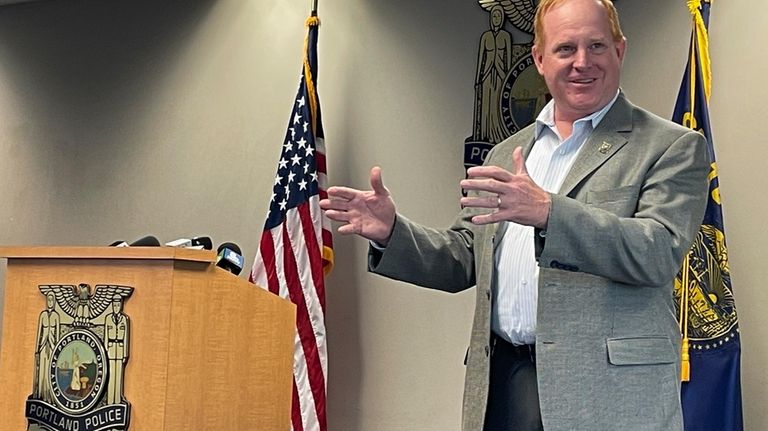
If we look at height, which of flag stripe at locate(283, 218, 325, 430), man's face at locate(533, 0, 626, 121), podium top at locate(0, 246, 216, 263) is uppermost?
man's face at locate(533, 0, 626, 121)

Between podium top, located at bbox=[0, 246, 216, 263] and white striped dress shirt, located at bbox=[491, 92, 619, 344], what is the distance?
0.67 meters

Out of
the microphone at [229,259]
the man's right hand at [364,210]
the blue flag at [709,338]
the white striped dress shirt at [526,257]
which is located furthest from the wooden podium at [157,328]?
the blue flag at [709,338]

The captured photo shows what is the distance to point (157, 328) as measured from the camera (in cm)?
225

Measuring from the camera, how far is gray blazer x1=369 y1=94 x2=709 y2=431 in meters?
1.82

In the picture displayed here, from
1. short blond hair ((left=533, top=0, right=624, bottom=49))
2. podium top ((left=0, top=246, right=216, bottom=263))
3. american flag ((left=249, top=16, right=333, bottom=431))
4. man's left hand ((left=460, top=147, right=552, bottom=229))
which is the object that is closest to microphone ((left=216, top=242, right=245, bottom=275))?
podium top ((left=0, top=246, right=216, bottom=263))

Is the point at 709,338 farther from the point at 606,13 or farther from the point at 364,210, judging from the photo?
the point at 364,210

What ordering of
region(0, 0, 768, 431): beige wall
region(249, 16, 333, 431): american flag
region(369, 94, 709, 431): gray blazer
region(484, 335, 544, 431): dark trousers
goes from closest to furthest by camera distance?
region(369, 94, 709, 431): gray blazer → region(484, 335, 544, 431): dark trousers → region(0, 0, 768, 431): beige wall → region(249, 16, 333, 431): american flag

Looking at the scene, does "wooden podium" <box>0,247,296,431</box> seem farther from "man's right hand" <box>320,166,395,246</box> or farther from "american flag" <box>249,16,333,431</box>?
"american flag" <box>249,16,333,431</box>

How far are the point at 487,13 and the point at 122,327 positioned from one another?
8.17 feet

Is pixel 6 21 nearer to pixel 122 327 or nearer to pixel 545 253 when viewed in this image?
pixel 122 327

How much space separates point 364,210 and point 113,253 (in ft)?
1.94

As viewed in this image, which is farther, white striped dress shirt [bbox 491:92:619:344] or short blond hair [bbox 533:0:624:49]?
short blond hair [bbox 533:0:624:49]

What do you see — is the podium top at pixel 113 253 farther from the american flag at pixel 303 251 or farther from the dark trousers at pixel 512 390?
the american flag at pixel 303 251

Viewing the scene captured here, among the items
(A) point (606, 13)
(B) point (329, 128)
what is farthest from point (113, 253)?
(B) point (329, 128)
